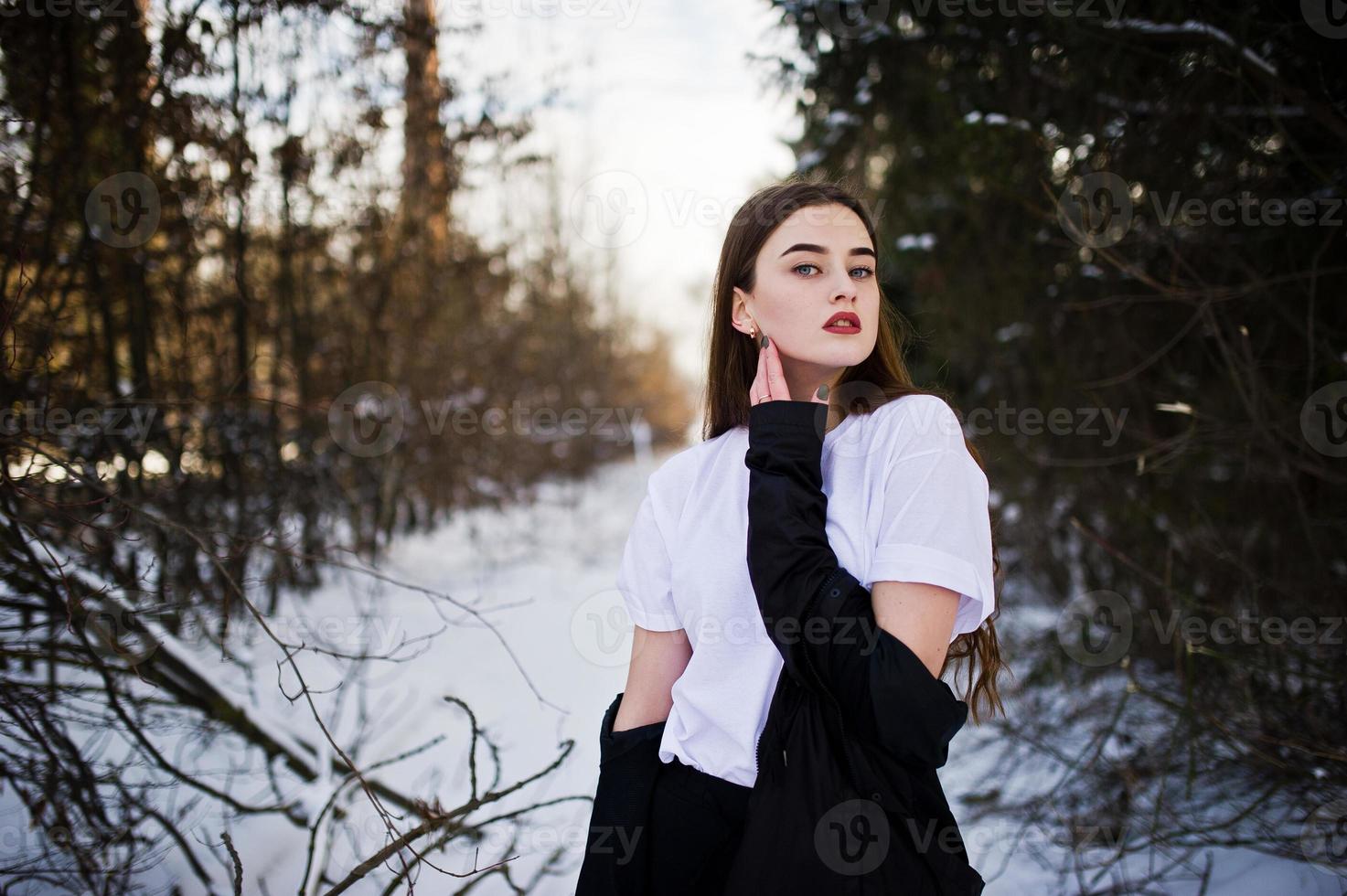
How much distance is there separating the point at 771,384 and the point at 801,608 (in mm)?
459

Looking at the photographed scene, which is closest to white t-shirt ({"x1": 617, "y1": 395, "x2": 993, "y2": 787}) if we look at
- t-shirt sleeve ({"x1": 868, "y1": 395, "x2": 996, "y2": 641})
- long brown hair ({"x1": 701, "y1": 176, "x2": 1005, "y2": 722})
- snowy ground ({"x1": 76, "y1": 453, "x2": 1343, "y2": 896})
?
t-shirt sleeve ({"x1": 868, "y1": 395, "x2": 996, "y2": 641})

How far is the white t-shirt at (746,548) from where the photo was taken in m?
1.47

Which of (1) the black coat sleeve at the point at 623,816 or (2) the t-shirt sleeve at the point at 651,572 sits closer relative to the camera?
(1) the black coat sleeve at the point at 623,816

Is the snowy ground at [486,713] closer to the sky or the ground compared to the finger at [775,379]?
closer to the ground

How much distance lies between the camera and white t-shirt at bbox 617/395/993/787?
4.83ft

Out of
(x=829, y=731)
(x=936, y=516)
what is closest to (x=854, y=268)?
(x=936, y=516)

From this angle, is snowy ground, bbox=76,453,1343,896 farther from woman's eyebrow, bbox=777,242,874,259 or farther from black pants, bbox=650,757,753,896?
woman's eyebrow, bbox=777,242,874,259

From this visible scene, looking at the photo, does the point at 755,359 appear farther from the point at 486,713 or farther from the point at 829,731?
the point at 486,713

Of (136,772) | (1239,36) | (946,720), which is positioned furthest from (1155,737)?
(136,772)

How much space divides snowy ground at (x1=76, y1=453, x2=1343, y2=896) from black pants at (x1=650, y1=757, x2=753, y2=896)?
470 mm

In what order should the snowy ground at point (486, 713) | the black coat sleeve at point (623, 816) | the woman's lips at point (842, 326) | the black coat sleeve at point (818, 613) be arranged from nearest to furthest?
the black coat sleeve at point (818, 613) < the black coat sleeve at point (623, 816) < the woman's lips at point (842, 326) < the snowy ground at point (486, 713)

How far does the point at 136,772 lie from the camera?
294 cm

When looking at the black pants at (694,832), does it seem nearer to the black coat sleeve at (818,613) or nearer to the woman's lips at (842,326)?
the black coat sleeve at (818,613)

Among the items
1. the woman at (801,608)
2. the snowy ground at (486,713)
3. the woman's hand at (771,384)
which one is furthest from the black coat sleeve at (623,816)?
the woman's hand at (771,384)
